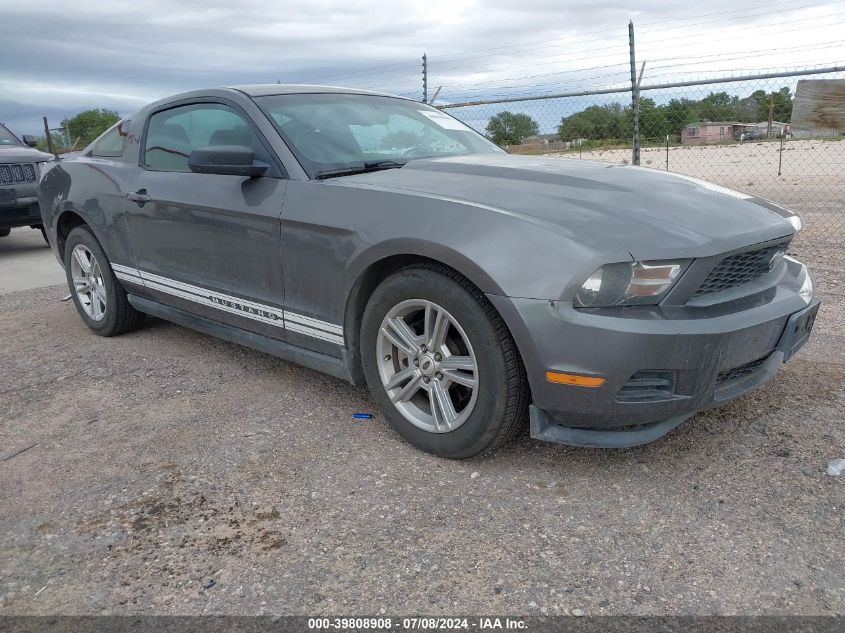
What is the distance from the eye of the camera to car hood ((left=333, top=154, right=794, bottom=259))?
2547 mm

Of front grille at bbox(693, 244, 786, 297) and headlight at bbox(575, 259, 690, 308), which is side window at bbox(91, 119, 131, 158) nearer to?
headlight at bbox(575, 259, 690, 308)

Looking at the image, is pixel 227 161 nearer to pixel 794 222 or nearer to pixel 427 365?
pixel 427 365

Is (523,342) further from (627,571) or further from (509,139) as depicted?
(509,139)

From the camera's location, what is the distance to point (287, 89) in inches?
155

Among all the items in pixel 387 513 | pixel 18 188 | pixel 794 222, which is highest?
pixel 18 188

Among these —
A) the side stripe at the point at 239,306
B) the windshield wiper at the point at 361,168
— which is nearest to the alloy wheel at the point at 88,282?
the side stripe at the point at 239,306

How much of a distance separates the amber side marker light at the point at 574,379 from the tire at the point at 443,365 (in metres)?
0.17

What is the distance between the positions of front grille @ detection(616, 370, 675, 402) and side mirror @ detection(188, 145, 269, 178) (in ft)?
6.29

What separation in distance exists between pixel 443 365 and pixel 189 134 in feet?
7.15

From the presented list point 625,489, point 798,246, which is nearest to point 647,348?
point 625,489

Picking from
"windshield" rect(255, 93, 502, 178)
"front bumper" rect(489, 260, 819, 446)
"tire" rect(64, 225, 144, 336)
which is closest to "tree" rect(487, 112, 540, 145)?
"windshield" rect(255, 93, 502, 178)

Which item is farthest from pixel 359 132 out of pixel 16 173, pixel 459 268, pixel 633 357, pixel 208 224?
pixel 16 173

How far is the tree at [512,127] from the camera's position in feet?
33.6

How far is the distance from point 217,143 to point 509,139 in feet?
22.7
